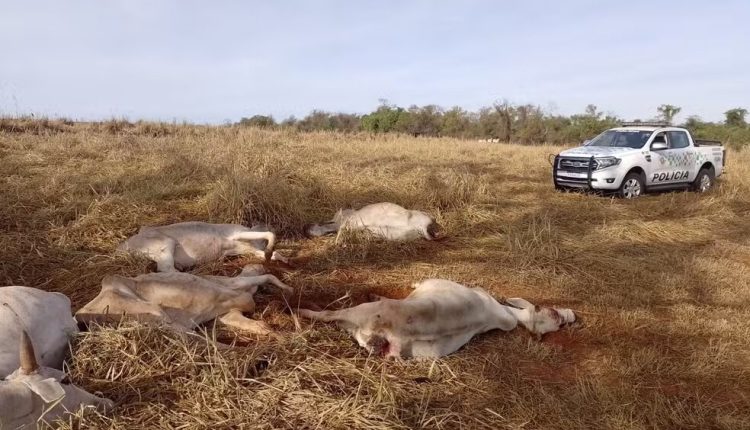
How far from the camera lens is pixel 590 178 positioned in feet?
36.7

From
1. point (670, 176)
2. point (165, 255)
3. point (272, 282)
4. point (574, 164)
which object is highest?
point (574, 164)

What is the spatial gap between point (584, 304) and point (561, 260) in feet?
3.23

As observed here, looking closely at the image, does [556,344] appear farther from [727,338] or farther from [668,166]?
[668,166]

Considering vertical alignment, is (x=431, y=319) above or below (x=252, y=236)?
below

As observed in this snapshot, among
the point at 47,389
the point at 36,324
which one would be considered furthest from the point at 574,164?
the point at 47,389

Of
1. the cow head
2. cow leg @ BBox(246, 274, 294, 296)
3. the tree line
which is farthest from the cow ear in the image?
the tree line

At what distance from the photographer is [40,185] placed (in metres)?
7.58

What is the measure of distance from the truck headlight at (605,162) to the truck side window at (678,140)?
1.90 m

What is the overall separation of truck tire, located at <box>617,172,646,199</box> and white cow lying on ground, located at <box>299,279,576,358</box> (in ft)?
25.4

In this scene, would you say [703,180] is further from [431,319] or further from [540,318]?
[431,319]

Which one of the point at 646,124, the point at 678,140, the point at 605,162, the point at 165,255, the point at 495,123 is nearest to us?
the point at 165,255

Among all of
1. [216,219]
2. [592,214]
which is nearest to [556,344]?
[216,219]

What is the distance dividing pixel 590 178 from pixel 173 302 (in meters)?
9.27

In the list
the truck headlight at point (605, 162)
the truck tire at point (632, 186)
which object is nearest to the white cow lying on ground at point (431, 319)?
the truck headlight at point (605, 162)
